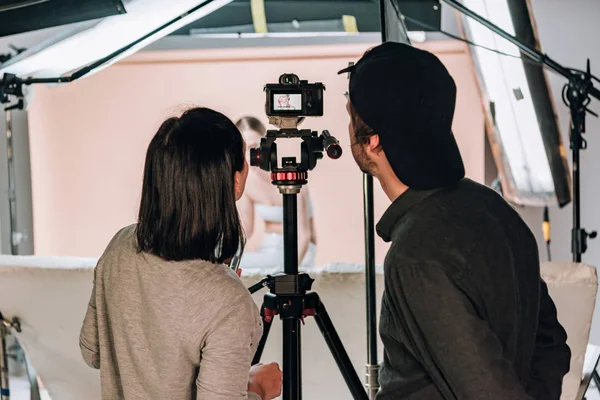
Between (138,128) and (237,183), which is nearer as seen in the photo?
(237,183)

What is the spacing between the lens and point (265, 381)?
1131 mm

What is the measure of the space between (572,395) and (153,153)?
1.15 meters

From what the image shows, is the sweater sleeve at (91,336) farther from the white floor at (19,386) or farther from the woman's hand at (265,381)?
the white floor at (19,386)

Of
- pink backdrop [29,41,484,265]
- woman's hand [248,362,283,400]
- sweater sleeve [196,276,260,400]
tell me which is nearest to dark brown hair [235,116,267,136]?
pink backdrop [29,41,484,265]

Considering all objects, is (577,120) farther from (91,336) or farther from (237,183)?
(91,336)

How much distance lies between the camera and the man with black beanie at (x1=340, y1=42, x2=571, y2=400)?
2.64 feet

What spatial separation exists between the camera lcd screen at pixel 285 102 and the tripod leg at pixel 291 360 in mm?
398

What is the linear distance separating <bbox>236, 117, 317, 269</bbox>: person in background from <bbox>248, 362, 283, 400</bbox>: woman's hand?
2096mm

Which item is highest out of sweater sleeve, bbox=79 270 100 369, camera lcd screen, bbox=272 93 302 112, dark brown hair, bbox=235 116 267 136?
dark brown hair, bbox=235 116 267 136

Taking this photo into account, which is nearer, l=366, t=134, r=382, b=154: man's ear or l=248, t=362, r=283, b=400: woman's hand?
l=366, t=134, r=382, b=154: man's ear

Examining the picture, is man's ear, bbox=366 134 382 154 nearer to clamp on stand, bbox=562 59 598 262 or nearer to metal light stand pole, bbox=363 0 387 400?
metal light stand pole, bbox=363 0 387 400

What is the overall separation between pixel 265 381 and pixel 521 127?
222cm

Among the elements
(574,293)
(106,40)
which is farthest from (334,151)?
(106,40)

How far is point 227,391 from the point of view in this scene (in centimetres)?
96
